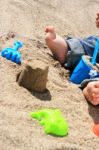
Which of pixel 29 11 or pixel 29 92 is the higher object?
pixel 29 92

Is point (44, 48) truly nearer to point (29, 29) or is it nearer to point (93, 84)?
point (29, 29)

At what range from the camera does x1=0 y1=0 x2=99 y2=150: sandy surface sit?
1.70 metres

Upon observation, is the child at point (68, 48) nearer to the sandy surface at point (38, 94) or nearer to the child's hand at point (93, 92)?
the sandy surface at point (38, 94)

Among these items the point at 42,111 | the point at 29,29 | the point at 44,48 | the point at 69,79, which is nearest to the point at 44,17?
the point at 29,29

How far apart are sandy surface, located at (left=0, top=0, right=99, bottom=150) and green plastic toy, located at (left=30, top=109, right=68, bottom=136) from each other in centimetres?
3

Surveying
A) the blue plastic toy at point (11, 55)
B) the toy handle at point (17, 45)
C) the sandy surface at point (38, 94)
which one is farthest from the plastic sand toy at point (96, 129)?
the toy handle at point (17, 45)

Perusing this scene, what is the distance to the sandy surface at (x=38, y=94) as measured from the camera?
5.58ft

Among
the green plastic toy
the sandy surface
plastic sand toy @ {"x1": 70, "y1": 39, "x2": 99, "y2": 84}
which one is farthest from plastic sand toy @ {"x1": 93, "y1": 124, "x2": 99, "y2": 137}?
plastic sand toy @ {"x1": 70, "y1": 39, "x2": 99, "y2": 84}

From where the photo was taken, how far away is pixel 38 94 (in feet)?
6.75

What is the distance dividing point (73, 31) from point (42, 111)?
4.23ft

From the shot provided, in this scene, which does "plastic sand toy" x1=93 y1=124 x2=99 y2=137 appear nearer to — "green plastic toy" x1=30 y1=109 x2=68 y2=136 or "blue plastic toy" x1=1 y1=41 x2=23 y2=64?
"green plastic toy" x1=30 y1=109 x2=68 y2=136

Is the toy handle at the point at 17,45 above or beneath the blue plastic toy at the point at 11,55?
beneath

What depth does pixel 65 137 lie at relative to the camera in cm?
178

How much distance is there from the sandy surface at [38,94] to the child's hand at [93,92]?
0.04m
